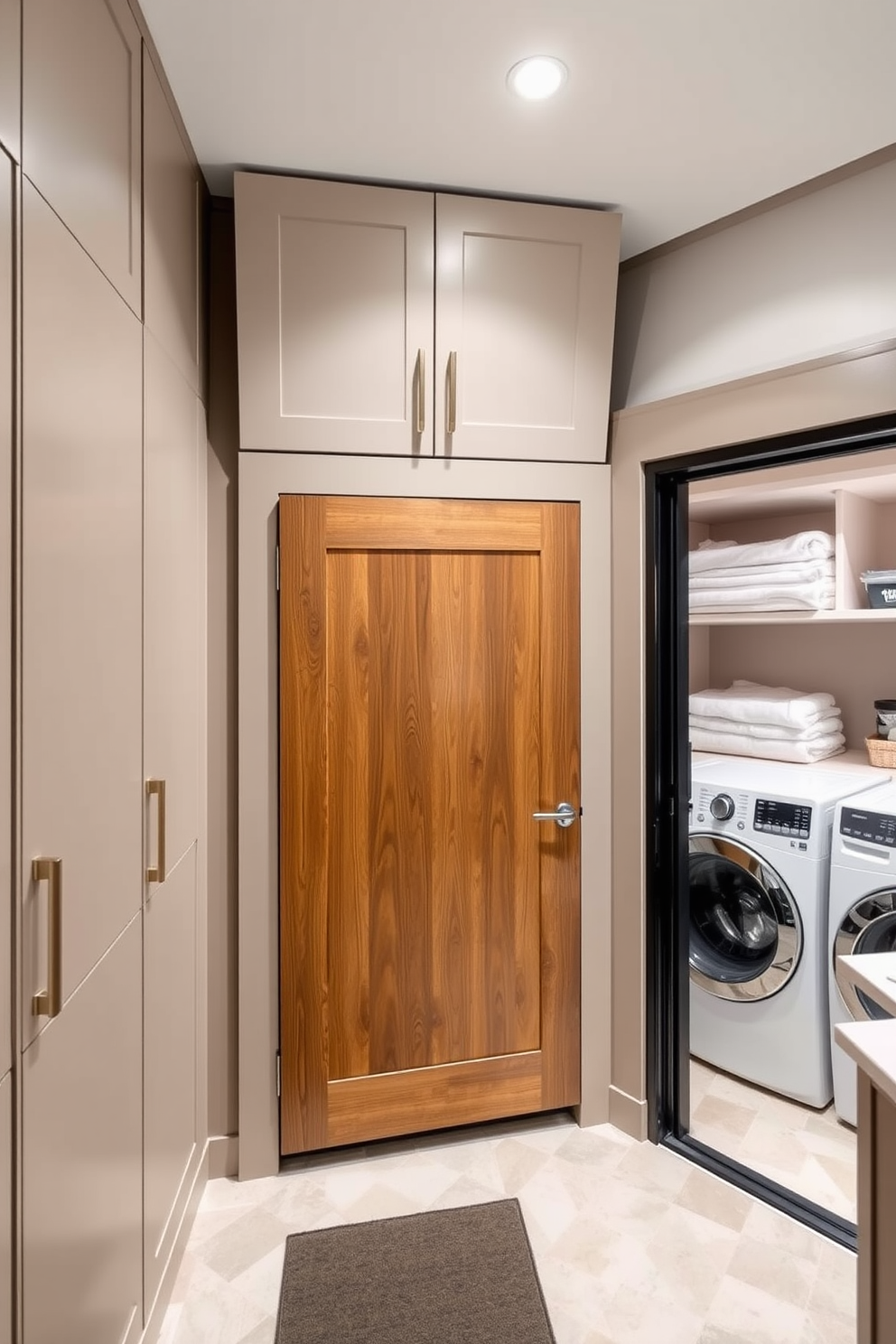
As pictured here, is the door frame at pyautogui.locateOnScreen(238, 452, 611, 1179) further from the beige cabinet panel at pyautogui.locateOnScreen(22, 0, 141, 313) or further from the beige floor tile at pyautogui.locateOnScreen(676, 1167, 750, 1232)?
the beige floor tile at pyautogui.locateOnScreen(676, 1167, 750, 1232)

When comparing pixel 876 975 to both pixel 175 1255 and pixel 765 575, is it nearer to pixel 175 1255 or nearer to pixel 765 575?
pixel 765 575

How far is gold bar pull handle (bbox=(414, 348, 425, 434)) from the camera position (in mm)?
1942

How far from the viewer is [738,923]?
242 centimetres

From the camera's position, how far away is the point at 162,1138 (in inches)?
61.5

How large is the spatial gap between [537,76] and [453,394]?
67 cm

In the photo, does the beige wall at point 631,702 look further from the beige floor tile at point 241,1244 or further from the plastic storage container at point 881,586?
the beige floor tile at point 241,1244

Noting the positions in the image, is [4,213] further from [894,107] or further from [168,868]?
[894,107]

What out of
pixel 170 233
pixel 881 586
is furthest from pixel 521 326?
pixel 881 586

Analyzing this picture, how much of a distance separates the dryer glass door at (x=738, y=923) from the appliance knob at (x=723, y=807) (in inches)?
2.9

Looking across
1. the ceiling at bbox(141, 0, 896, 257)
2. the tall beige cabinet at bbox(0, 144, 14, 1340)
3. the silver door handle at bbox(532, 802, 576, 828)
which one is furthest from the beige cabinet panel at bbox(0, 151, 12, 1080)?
the silver door handle at bbox(532, 802, 576, 828)

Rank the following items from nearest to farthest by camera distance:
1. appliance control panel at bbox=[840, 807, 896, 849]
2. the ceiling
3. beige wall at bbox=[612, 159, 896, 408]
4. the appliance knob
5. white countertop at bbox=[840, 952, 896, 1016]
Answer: white countertop at bbox=[840, 952, 896, 1016], the ceiling, beige wall at bbox=[612, 159, 896, 408], appliance control panel at bbox=[840, 807, 896, 849], the appliance knob

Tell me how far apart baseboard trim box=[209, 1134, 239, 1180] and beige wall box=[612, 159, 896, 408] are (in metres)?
2.31

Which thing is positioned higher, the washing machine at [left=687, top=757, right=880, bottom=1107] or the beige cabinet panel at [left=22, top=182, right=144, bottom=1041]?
the beige cabinet panel at [left=22, top=182, right=144, bottom=1041]

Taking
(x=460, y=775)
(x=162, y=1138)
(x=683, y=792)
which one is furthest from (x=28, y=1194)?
(x=683, y=792)
